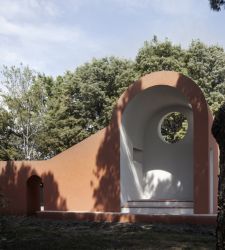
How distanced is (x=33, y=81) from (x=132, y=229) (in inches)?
641

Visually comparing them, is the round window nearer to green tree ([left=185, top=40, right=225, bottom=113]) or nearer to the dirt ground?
green tree ([left=185, top=40, right=225, bottom=113])

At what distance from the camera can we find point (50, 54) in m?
19.8

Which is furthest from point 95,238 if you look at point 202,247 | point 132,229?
point 202,247

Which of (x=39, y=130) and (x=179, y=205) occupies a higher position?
(x=39, y=130)

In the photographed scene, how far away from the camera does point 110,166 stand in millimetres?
14133

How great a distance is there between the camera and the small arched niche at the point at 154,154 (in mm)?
14633

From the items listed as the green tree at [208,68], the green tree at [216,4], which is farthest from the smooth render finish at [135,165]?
the green tree at [208,68]

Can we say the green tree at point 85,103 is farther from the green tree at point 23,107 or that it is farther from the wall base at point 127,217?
the wall base at point 127,217

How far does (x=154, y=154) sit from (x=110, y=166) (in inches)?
117

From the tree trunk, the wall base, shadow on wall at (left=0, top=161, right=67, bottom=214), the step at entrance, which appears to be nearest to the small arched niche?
the step at entrance

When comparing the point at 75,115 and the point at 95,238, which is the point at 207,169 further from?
the point at 75,115

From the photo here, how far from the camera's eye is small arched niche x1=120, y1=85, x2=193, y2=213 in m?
14.6

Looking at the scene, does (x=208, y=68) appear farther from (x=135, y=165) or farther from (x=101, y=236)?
(x=101, y=236)

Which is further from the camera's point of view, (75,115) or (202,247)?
(75,115)
